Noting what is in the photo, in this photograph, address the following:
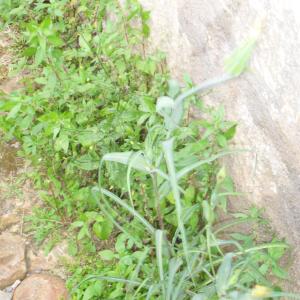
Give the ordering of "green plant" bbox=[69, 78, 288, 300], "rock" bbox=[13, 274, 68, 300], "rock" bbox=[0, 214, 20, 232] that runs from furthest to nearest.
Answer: "rock" bbox=[0, 214, 20, 232] → "rock" bbox=[13, 274, 68, 300] → "green plant" bbox=[69, 78, 288, 300]

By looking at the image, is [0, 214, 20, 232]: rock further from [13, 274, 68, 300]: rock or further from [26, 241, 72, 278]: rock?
[13, 274, 68, 300]: rock

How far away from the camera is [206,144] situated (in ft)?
6.11

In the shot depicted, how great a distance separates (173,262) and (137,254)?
35cm

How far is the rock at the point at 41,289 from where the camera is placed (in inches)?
86.2

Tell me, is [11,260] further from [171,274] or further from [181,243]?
[171,274]

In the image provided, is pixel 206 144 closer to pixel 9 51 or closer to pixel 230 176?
pixel 230 176


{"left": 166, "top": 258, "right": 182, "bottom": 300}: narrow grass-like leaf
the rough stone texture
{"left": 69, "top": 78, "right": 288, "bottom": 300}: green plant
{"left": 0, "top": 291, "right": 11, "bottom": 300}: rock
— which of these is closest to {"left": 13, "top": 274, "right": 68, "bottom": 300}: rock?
{"left": 0, "top": 291, "right": 11, "bottom": 300}: rock

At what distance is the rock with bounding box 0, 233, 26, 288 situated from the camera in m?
2.29

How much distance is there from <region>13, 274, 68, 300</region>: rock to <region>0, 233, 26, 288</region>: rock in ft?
0.22

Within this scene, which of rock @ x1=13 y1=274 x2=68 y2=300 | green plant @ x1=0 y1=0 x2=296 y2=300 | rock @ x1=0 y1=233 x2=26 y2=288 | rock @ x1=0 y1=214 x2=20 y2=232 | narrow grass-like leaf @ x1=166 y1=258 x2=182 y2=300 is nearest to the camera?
narrow grass-like leaf @ x1=166 y1=258 x2=182 y2=300

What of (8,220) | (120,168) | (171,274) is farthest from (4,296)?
(171,274)

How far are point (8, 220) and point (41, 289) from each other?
18.1 inches

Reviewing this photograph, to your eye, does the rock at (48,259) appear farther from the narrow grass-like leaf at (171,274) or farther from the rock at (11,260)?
the narrow grass-like leaf at (171,274)

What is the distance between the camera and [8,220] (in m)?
2.47
